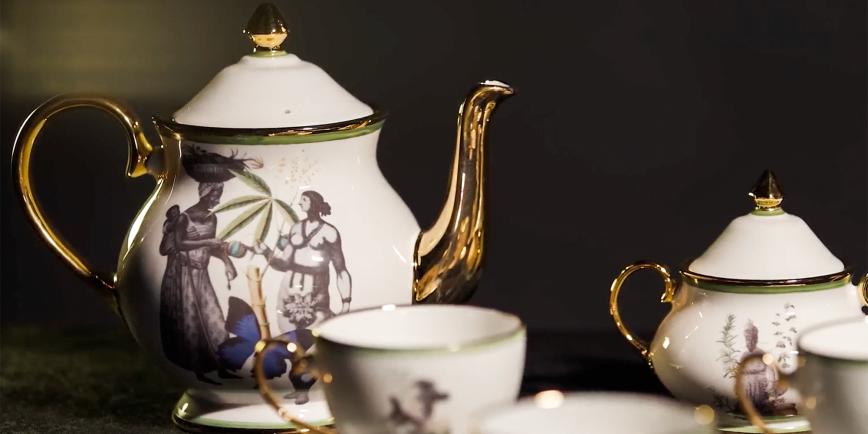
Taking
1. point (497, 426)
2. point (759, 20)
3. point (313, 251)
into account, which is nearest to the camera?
point (497, 426)

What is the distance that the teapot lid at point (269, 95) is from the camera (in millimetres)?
957

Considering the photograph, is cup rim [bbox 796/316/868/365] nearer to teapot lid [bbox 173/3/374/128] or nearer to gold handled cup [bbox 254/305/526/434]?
gold handled cup [bbox 254/305/526/434]

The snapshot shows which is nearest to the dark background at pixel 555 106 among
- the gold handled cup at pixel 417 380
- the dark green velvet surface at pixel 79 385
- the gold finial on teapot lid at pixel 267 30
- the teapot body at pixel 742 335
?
the dark green velvet surface at pixel 79 385

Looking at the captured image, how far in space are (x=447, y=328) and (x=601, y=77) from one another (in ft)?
2.62

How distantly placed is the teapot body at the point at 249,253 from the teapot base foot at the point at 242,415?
1 centimetres

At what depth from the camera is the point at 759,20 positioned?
1527 millimetres

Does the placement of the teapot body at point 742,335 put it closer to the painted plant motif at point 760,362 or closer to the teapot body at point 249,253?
the painted plant motif at point 760,362

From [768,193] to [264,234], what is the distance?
30cm

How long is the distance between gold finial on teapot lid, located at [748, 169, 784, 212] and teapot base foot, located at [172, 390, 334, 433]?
11.2 inches

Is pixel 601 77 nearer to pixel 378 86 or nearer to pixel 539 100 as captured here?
pixel 539 100

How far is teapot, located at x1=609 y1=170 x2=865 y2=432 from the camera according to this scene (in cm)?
93

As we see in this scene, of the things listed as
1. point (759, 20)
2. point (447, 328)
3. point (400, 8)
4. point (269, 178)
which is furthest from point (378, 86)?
point (447, 328)

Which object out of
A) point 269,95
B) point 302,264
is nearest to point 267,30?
point 269,95

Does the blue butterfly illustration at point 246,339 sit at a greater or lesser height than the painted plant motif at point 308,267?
lesser
